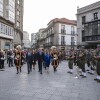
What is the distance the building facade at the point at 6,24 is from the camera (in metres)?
31.4

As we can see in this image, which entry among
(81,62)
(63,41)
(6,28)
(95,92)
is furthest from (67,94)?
(63,41)

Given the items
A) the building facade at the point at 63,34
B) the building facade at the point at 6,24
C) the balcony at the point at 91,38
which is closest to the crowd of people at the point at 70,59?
the building facade at the point at 6,24

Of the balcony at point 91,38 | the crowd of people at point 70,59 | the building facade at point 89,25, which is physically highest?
the building facade at point 89,25

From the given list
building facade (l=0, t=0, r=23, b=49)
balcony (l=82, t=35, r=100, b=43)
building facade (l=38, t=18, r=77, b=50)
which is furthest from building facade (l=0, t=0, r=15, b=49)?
building facade (l=38, t=18, r=77, b=50)

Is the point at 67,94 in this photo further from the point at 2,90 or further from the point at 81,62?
the point at 81,62

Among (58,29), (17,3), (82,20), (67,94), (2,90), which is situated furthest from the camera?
(58,29)

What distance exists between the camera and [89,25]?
3647cm

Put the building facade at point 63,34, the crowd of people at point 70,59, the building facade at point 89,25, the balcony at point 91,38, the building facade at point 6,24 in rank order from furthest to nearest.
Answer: the building facade at point 63,34
the building facade at point 89,25
the balcony at point 91,38
the building facade at point 6,24
the crowd of people at point 70,59

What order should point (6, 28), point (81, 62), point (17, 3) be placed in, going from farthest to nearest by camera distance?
point (17, 3), point (6, 28), point (81, 62)

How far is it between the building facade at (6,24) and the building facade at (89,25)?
13.1m

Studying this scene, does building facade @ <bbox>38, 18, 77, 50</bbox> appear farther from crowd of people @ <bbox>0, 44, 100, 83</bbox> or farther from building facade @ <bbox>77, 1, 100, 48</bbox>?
crowd of people @ <bbox>0, 44, 100, 83</bbox>

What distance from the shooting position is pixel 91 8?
121 ft

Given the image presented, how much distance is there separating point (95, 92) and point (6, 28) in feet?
90.2

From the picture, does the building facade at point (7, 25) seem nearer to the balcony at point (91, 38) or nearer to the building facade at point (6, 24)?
the building facade at point (6, 24)
